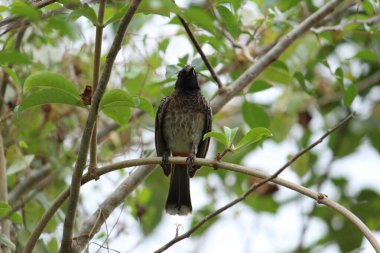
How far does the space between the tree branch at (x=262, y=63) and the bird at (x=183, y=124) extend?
0.68 metres

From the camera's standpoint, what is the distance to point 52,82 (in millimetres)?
2498

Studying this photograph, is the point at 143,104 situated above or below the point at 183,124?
below

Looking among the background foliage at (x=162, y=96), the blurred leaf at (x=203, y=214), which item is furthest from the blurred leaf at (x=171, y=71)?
the blurred leaf at (x=203, y=214)

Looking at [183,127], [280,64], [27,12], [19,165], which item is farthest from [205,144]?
[27,12]

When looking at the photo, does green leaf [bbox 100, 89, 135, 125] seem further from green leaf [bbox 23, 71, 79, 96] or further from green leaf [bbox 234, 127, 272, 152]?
green leaf [bbox 234, 127, 272, 152]

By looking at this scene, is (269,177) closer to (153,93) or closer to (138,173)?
(138,173)

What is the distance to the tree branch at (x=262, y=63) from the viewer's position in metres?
3.56

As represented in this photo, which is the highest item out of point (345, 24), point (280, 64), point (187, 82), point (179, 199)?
point (187, 82)

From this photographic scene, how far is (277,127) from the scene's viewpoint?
5.01 m

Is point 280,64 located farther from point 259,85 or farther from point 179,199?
point 179,199

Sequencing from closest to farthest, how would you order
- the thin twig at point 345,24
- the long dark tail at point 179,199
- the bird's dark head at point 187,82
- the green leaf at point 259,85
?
the green leaf at point 259,85, the thin twig at point 345,24, the long dark tail at point 179,199, the bird's dark head at point 187,82

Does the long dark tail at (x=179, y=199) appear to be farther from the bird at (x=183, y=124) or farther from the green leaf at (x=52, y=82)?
the green leaf at (x=52, y=82)

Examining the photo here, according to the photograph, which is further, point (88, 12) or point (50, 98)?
point (50, 98)

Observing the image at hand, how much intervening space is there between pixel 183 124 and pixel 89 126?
2233 mm
